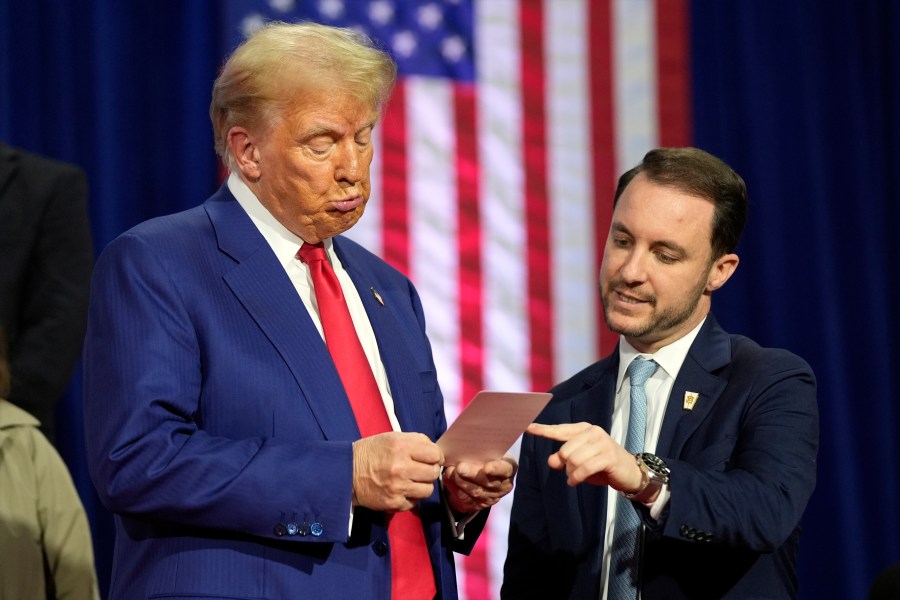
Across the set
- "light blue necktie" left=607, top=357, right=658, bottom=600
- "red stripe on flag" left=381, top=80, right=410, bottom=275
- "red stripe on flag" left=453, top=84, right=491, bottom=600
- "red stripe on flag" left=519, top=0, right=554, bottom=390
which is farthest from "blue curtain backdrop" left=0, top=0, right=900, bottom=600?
"light blue necktie" left=607, top=357, right=658, bottom=600

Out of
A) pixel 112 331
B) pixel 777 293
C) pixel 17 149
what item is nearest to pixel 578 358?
pixel 777 293

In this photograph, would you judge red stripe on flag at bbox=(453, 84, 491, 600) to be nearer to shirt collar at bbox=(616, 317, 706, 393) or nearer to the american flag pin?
shirt collar at bbox=(616, 317, 706, 393)

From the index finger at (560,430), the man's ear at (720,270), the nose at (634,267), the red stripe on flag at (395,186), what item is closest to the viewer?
the index finger at (560,430)

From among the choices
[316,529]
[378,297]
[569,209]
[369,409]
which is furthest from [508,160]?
[316,529]

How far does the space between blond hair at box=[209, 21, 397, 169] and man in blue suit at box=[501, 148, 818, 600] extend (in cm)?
69

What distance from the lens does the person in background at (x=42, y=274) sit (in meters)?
3.66

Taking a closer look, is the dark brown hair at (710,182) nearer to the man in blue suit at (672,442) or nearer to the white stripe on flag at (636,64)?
the man in blue suit at (672,442)

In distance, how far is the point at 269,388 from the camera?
2.03 m

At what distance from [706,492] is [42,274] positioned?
243 centimetres

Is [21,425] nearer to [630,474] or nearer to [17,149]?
[17,149]

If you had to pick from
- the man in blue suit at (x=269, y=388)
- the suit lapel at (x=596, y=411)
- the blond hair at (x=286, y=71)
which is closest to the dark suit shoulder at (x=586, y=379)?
the suit lapel at (x=596, y=411)

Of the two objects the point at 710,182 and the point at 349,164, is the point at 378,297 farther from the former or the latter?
the point at 710,182

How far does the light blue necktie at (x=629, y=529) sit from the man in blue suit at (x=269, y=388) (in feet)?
0.92

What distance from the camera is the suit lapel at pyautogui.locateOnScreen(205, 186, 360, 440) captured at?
6.77 feet
